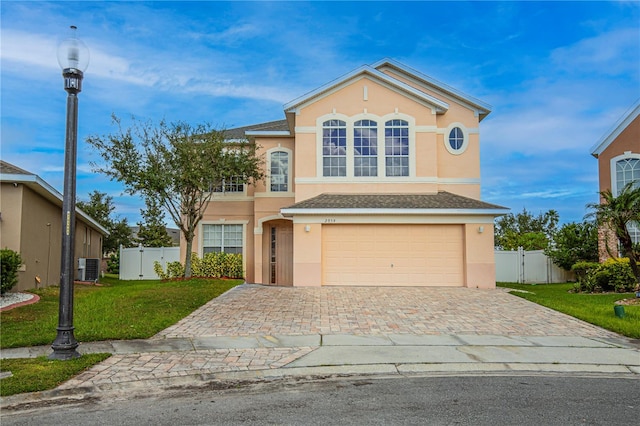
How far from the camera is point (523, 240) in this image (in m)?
28.6

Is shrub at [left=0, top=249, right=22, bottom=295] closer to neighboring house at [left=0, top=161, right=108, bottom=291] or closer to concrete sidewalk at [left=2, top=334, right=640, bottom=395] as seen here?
neighboring house at [left=0, top=161, right=108, bottom=291]

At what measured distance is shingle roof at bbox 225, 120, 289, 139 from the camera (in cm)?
2214

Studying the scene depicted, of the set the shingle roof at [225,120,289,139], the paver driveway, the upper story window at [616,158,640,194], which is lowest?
the paver driveway

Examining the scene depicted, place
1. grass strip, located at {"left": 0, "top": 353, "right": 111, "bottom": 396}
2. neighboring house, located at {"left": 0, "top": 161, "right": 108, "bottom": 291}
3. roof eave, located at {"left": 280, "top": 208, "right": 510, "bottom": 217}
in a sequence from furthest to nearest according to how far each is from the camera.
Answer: roof eave, located at {"left": 280, "top": 208, "right": 510, "bottom": 217} → neighboring house, located at {"left": 0, "top": 161, "right": 108, "bottom": 291} → grass strip, located at {"left": 0, "top": 353, "right": 111, "bottom": 396}

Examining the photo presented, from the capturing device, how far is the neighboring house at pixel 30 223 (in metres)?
15.6

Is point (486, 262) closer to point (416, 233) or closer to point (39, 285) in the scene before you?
point (416, 233)

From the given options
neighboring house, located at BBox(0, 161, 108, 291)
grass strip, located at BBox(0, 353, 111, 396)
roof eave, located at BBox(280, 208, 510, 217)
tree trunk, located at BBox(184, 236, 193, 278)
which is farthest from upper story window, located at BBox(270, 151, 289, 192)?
grass strip, located at BBox(0, 353, 111, 396)

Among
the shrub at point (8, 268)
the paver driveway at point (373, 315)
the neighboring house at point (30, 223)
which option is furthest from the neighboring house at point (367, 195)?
the shrub at point (8, 268)

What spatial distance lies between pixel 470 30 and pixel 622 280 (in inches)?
415

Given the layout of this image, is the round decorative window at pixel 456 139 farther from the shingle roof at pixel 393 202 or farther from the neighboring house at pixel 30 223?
→ the neighboring house at pixel 30 223

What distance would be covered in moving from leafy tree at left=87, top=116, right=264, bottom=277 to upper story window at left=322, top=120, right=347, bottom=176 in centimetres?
300

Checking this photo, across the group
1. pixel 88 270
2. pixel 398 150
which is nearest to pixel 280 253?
pixel 398 150

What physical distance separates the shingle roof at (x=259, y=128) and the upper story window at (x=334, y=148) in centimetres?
255

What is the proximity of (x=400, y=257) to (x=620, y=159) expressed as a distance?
36.5 ft
